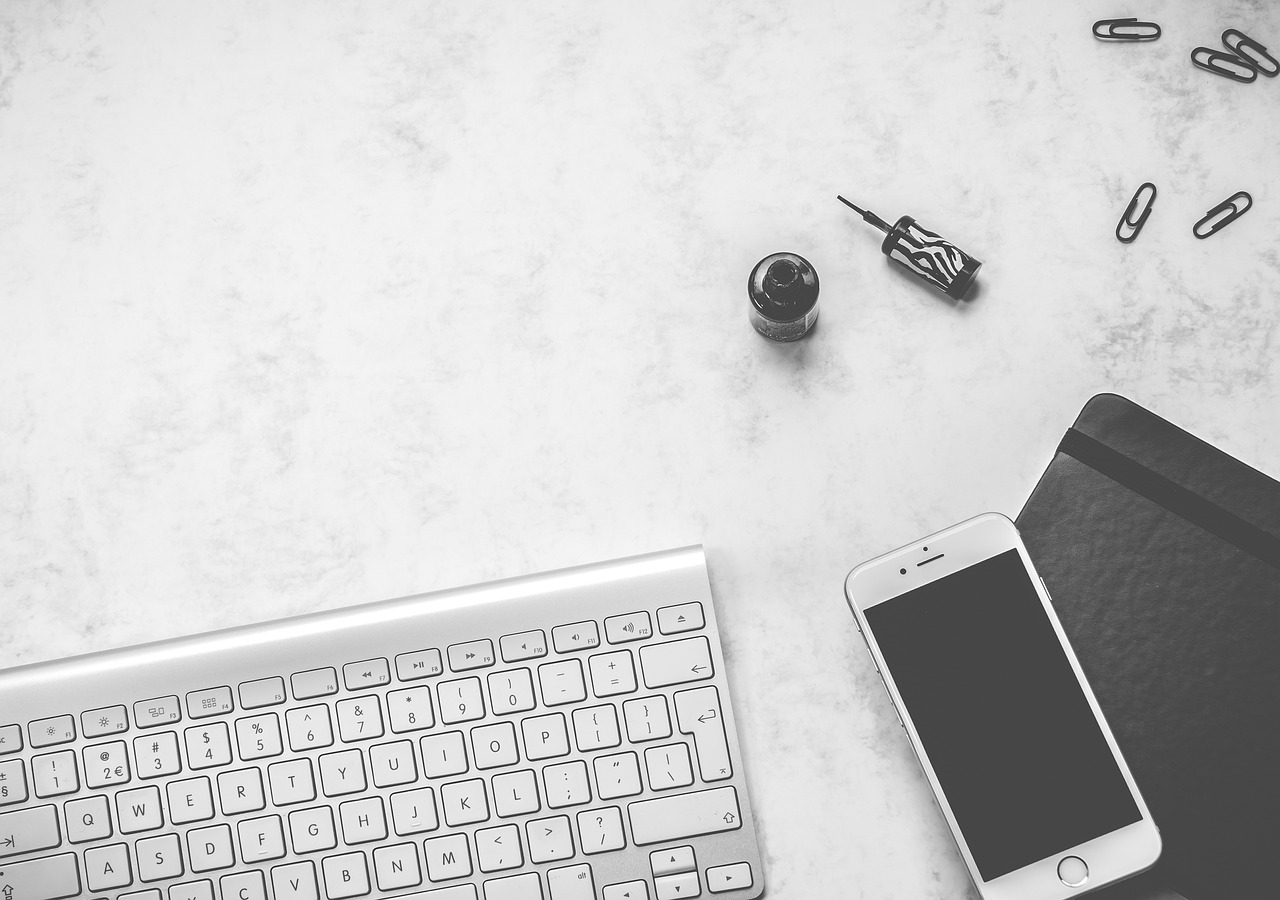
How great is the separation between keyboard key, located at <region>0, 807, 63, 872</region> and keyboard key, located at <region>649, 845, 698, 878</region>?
54cm

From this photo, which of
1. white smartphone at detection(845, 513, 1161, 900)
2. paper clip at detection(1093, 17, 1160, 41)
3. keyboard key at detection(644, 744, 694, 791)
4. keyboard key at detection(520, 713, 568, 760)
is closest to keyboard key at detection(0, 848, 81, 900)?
keyboard key at detection(520, 713, 568, 760)

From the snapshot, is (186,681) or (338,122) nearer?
(186,681)

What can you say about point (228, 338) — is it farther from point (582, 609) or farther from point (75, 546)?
point (582, 609)

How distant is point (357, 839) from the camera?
0.84 meters

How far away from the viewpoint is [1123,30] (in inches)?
36.7

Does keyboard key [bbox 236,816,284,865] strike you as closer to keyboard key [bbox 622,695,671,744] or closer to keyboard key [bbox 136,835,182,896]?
keyboard key [bbox 136,835,182,896]

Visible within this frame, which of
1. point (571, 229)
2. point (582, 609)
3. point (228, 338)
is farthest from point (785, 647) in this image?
point (228, 338)

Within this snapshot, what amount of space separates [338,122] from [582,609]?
56cm

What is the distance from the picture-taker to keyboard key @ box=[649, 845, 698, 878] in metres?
0.83

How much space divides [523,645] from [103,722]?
38cm

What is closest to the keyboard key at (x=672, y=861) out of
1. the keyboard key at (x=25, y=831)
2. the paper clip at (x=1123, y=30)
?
the keyboard key at (x=25, y=831)

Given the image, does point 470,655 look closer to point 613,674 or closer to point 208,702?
point 613,674

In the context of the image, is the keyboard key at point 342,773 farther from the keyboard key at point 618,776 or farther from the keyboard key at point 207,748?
the keyboard key at point 618,776

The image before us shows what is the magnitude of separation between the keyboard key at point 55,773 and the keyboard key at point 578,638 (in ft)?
1.46
